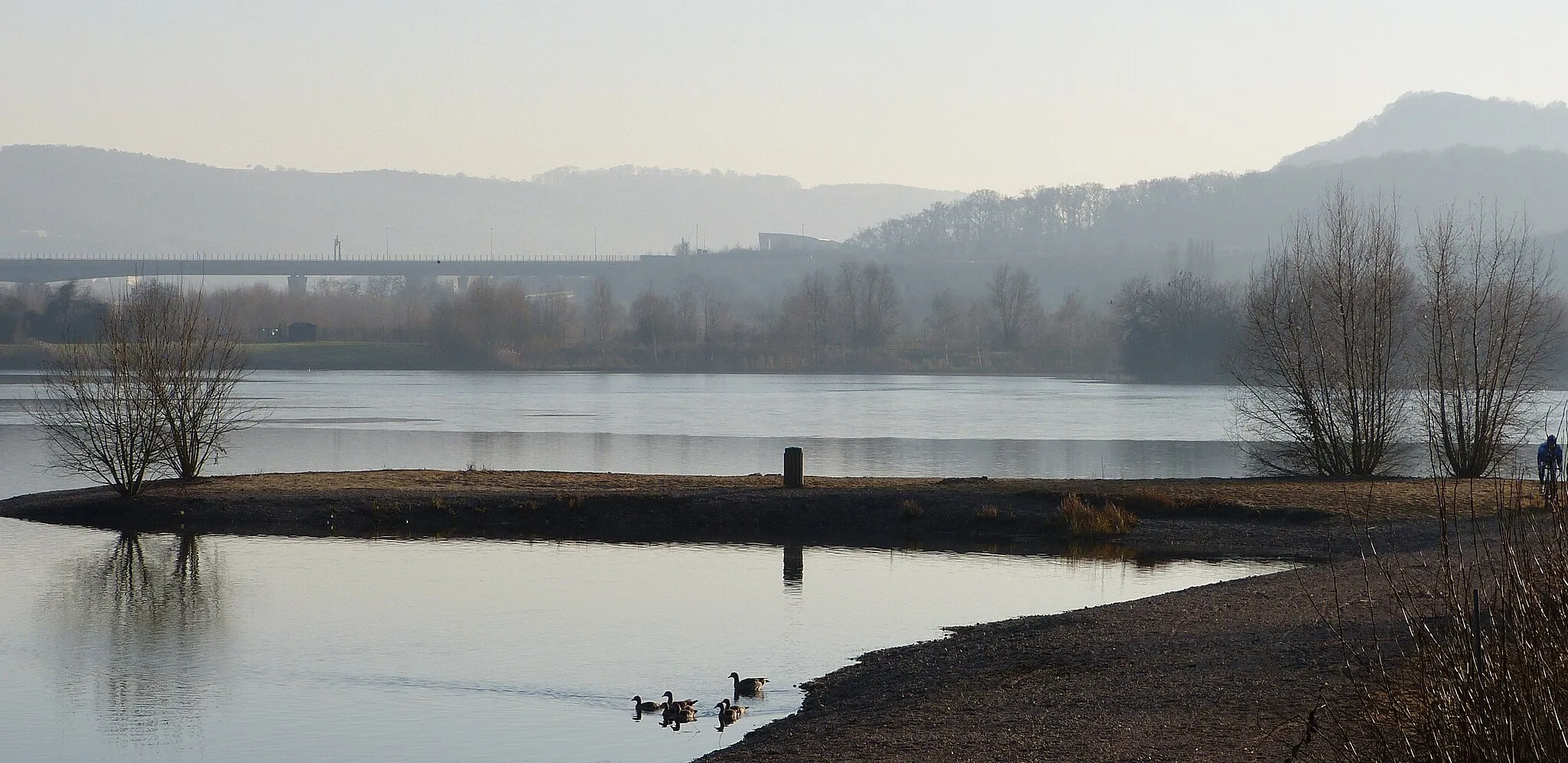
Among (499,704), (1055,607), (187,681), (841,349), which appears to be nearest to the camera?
(499,704)

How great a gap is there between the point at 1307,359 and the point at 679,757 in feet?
88.2

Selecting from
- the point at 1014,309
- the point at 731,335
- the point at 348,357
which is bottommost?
the point at 348,357

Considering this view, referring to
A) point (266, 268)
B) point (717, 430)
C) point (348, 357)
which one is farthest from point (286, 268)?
point (717, 430)

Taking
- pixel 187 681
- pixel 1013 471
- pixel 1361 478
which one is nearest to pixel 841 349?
pixel 1013 471

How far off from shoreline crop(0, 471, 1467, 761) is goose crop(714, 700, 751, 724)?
19.1 inches

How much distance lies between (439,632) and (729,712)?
5969mm

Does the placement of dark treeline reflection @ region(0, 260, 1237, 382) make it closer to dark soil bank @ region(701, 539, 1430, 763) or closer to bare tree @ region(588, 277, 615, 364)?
bare tree @ region(588, 277, 615, 364)

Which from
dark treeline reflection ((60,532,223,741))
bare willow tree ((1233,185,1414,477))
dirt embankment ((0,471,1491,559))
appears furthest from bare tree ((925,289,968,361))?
dark treeline reflection ((60,532,223,741))

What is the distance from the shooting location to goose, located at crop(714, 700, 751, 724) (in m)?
13.4

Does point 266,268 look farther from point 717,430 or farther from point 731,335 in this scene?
point 717,430

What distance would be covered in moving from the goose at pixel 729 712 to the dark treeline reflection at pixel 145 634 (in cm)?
491

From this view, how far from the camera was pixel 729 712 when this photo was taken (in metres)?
13.5

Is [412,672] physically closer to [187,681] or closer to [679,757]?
[187,681]

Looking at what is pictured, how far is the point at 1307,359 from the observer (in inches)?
1390
